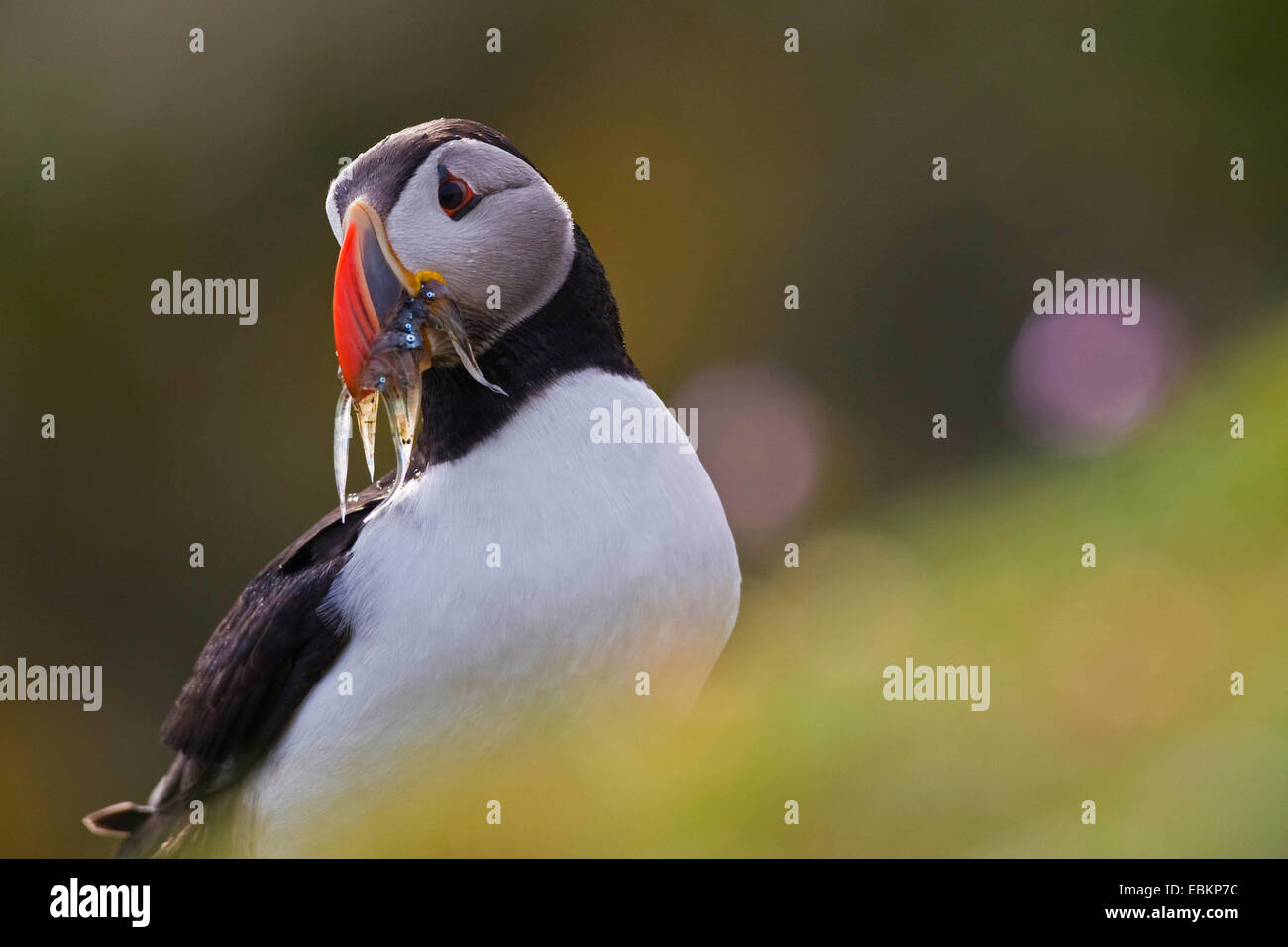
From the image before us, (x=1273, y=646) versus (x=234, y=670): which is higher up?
(x=1273, y=646)

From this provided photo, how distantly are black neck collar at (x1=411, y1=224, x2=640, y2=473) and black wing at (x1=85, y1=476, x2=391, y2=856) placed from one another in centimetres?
34

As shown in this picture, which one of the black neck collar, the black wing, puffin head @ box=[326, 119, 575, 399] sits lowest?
the black wing

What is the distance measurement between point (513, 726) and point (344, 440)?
63 cm

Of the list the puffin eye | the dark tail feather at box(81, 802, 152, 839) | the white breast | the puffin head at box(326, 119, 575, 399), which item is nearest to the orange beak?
the puffin head at box(326, 119, 575, 399)

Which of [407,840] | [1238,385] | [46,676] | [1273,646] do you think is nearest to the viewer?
[1273,646]

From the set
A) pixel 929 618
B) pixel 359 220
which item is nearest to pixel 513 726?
pixel 359 220

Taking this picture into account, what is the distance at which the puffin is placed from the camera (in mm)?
2373

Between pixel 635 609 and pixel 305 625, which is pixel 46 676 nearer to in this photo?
pixel 305 625

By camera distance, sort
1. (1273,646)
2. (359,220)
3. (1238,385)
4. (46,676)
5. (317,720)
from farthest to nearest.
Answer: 1. (46,676)
2. (317,720)
3. (359,220)
4. (1238,385)
5. (1273,646)

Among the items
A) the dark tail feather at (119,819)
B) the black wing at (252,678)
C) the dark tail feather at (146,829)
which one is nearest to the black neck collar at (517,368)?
the black wing at (252,678)

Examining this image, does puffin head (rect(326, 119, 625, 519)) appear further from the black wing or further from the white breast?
the black wing

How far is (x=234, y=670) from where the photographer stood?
273cm

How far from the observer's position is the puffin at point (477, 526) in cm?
237

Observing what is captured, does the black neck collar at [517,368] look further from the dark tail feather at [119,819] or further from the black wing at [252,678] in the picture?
the dark tail feather at [119,819]
